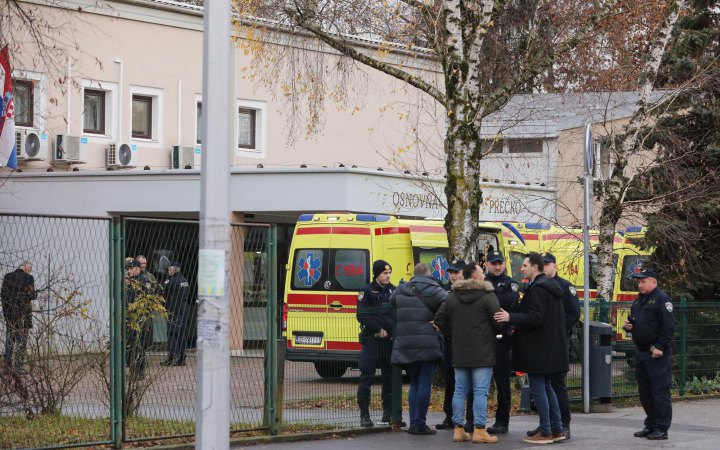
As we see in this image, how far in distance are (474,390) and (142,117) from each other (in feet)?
57.1

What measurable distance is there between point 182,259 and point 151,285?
2.48 feet

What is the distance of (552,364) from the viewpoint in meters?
12.4

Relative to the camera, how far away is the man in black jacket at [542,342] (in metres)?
12.4

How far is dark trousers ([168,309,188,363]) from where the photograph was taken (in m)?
11.7

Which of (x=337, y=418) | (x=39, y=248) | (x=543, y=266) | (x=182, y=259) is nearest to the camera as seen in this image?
(x=39, y=248)

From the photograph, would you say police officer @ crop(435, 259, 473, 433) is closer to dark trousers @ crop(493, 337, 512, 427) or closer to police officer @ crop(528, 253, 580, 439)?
dark trousers @ crop(493, 337, 512, 427)

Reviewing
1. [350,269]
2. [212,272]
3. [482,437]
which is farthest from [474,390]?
[350,269]

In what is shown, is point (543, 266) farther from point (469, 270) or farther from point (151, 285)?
point (151, 285)

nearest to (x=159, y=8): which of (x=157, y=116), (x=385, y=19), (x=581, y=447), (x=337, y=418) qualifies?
(x=157, y=116)

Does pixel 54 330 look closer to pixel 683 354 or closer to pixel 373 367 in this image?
pixel 373 367

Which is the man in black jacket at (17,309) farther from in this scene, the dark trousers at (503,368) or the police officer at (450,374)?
Result: the dark trousers at (503,368)

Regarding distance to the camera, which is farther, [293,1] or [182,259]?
[293,1]

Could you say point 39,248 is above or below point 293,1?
below

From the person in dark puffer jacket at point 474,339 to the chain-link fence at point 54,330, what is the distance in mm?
3515
